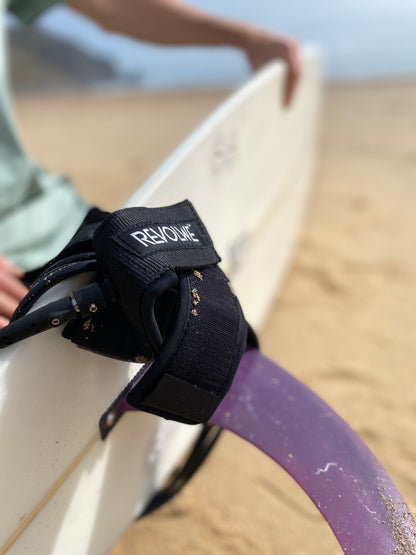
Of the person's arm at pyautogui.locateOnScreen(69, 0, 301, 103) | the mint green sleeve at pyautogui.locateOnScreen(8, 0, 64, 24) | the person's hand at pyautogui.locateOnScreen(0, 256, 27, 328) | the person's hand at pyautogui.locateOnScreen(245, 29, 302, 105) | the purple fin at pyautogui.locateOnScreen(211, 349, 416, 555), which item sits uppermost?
the mint green sleeve at pyautogui.locateOnScreen(8, 0, 64, 24)

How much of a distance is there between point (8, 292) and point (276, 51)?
151 centimetres

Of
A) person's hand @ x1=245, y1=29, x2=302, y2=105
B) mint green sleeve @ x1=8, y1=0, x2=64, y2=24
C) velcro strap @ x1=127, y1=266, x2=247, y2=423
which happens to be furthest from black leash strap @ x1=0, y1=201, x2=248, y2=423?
person's hand @ x1=245, y1=29, x2=302, y2=105

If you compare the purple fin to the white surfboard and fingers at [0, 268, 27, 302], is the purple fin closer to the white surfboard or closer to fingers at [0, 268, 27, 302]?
the white surfboard

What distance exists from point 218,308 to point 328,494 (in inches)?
12.8

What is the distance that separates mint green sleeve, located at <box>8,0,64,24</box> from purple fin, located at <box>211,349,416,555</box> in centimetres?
116

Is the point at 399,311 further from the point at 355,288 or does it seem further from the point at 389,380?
the point at 389,380

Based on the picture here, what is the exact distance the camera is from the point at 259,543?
122 cm

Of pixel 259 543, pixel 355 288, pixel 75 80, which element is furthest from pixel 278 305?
pixel 75 80

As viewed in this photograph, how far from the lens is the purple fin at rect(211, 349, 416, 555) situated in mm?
749

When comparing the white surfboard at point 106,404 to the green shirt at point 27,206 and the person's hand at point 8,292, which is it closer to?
the person's hand at point 8,292

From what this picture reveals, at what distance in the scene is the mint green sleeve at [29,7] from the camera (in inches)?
59.7

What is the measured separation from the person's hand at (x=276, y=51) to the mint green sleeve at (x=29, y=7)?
2.37 ft

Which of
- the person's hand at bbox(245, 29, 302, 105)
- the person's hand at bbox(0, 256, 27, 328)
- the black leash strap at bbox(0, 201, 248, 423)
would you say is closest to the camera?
the black leash strap at bbox(0, 201, 248, 423)

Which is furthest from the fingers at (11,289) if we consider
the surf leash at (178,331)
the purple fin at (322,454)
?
the purple fin at (322,454)
